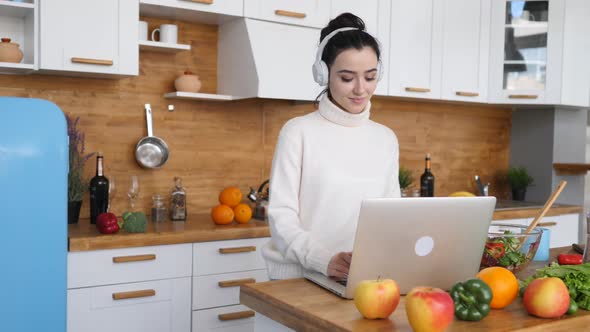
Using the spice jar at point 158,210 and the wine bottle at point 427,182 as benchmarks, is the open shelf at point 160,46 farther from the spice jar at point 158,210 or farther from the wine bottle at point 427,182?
the wine bottle at point 427,182

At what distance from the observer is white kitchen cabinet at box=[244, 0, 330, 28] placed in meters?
3.18

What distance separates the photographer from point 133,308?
271 cm

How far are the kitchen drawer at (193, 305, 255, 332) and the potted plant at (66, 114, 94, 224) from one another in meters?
0.71

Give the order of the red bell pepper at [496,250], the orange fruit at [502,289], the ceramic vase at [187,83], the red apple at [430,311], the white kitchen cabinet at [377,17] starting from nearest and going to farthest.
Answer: the red apple at [430,311]
the orange fruit at [502,289]
the red bell pepper at [496,250]
the ceramic vase at [187,83]
the white kitchen cabinet at [377,17]

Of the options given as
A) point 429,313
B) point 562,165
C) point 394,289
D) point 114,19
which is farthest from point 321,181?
point 562,165

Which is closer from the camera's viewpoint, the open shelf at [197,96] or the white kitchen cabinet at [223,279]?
the white kitchen cabinet at [223,279]

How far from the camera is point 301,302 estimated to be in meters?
Result: 1.42

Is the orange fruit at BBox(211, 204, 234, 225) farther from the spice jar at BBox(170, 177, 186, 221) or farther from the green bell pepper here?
the green bell pepper

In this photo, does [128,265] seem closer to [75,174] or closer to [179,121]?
[75,174]

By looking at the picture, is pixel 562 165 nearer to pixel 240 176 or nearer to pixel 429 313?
pixel 240 176

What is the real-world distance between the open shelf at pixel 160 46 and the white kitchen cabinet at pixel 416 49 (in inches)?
48.9

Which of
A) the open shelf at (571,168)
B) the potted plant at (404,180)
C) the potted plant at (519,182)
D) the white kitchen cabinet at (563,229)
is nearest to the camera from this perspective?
the potted plant at (404,180)

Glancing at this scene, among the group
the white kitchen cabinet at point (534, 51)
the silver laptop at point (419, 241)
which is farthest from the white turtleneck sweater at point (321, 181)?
the white kitchen cabinet at point (534, 51)

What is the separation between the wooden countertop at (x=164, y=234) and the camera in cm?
259
